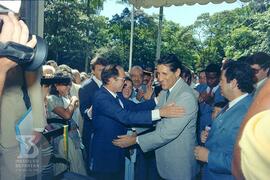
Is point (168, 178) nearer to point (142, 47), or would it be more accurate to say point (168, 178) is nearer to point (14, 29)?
point (14, 29)

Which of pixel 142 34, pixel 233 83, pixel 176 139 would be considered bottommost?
pixel 176 139

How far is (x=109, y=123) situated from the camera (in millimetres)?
3734

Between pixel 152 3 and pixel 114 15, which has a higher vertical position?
pixel 114 15

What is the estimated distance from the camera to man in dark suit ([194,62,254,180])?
2.65 meters

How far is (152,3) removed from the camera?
677 centimetres

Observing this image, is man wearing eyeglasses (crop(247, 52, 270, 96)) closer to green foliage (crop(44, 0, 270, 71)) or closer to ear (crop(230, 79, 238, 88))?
ear (crop(230, 79, 238, 88))

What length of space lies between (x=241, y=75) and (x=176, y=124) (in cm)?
70

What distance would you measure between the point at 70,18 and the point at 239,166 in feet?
109

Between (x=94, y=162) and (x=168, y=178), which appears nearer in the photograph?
(x=168, y=178)

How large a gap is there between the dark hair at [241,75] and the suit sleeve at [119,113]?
880 millimetres

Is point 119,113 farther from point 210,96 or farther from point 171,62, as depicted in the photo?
point 210,96

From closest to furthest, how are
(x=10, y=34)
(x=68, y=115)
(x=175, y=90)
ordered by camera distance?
(x=10, y=34), (x=175, y=90), (x=68, y=115)

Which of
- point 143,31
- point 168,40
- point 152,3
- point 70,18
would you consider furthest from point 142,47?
point 152,3

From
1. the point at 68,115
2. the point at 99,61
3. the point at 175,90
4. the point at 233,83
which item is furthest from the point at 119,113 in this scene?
the point at 99,61
